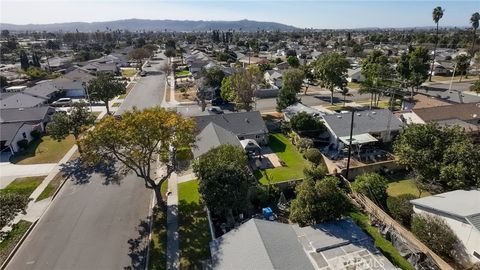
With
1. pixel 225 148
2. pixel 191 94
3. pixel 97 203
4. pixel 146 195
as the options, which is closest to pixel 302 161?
pixel 225 148

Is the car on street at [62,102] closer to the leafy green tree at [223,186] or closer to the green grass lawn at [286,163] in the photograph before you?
the green grass lawn at [286,163]

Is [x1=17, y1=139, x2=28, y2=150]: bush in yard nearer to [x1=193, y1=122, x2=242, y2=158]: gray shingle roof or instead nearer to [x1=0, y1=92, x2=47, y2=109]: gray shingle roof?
[x1=0, y1=92, x2=47, y2=109]: gray shingle roof

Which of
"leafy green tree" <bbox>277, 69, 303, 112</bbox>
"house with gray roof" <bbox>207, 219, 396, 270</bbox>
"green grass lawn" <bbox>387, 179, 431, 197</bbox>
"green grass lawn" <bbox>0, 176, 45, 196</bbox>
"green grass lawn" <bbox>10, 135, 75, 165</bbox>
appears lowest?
"green grass lawn" <bbox>0, 176, 45, 196</bbox>

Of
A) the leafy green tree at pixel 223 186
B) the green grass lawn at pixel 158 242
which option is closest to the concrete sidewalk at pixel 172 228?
the green grass lawn at pixel 158 242

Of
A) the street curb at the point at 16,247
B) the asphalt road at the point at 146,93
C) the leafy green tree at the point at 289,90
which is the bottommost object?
the street curb at the point at 16,247

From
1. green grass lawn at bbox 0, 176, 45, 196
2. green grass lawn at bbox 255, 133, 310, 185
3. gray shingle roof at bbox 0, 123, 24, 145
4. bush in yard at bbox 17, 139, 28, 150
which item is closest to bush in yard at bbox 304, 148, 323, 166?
green grass lawn at bbox 255, 133, 310, 185

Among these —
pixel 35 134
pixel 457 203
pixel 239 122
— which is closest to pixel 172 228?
pixel 239 122
